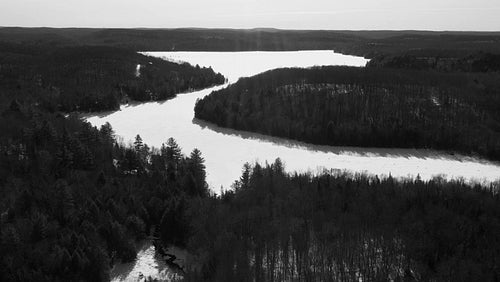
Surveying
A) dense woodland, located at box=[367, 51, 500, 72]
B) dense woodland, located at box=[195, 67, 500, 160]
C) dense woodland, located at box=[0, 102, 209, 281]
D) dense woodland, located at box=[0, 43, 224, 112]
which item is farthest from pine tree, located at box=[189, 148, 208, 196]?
dense woodland, located at box=[367, 51, 500, 72]

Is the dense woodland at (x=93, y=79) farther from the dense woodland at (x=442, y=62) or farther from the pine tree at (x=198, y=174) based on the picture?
the dense woodland at (x=442, y=62)

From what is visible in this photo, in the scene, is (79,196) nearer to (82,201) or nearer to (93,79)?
(82,201)

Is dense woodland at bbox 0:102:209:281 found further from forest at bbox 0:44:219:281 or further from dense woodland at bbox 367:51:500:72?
dense woodland at bbox 367:51:500:72

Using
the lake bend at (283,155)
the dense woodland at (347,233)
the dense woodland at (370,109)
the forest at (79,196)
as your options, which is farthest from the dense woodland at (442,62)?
the forest at (79,196)

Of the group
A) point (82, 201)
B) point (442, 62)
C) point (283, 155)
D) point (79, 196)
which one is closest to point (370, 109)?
point (283, 155)

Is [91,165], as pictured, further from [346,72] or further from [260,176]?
[346,72]

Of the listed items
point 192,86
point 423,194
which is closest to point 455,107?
point 423,194
